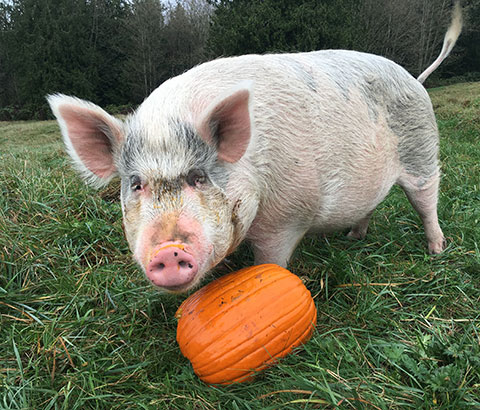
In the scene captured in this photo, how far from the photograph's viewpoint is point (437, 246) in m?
3.36

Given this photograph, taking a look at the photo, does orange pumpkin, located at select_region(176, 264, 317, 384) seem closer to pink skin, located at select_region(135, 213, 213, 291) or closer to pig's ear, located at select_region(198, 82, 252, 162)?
pink skin, located at select_region(135, 213, 213, 291)

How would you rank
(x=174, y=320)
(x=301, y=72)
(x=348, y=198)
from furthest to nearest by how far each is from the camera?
(x=348, y=198)
(x=301, y=72)
(x=174, y=320)

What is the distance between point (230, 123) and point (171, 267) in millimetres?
802

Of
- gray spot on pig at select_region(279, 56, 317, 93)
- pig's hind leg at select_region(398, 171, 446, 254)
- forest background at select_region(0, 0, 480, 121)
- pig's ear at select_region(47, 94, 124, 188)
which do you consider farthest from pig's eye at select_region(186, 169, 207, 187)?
forest background at select_region(0, 0, 480, 121)

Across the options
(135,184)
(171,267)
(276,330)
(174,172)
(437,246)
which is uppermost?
(174,172)

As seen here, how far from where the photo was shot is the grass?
184 cm

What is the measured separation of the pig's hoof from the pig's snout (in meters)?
2.43

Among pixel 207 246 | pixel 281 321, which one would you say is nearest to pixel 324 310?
pixel 281 321

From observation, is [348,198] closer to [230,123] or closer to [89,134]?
[230,123]

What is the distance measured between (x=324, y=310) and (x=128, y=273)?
1500 millimetres

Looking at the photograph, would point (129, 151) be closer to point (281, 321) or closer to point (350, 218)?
point (281, 321)

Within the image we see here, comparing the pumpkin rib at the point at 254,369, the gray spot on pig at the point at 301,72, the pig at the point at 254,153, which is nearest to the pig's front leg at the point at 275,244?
the pig at the point at 254,153

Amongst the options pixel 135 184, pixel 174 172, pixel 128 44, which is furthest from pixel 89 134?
pixel 128 44

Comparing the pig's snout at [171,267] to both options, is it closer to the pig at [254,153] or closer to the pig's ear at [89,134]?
the pig at [254,153]
